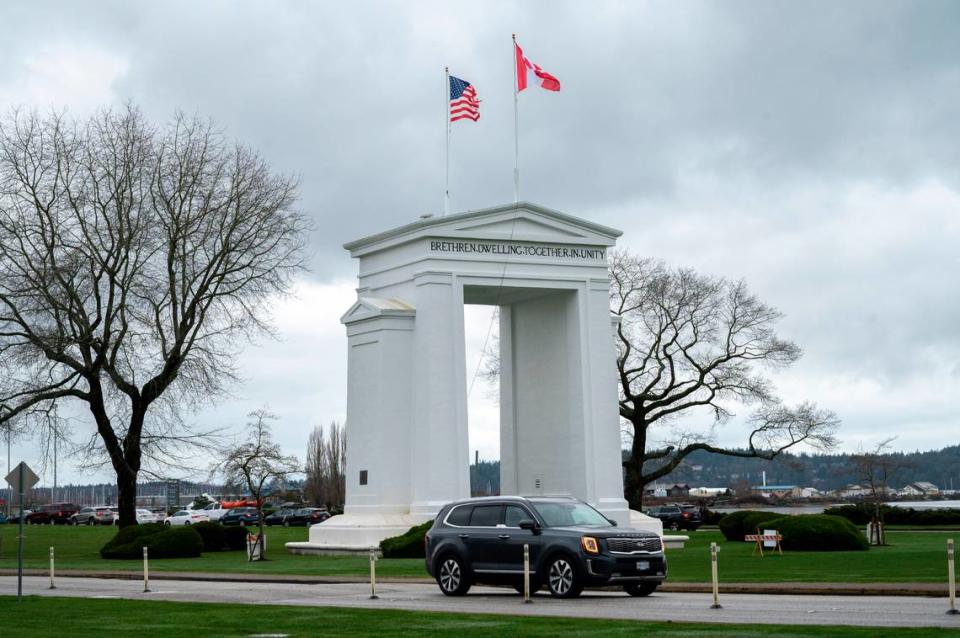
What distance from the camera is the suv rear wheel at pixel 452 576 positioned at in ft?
79.4

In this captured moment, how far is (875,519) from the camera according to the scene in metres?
43.3

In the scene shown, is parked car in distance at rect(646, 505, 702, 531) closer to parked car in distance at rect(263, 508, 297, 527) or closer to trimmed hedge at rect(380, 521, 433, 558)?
parked car in distance at rect(263, 508, 297, 527)

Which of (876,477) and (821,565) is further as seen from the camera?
(876,477)

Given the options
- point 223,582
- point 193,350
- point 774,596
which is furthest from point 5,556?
point 774,596

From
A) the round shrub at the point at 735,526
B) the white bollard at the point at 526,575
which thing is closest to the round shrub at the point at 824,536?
the round shrub at the point at 735,526

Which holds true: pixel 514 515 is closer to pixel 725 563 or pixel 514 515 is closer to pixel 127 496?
pixel 725 563

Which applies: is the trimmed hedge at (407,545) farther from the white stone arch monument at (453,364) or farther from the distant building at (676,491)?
the distant building at (676,491)


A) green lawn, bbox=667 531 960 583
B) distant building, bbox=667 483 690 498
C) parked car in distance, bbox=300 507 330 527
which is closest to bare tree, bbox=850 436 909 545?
green lawn, bbox=667 531 960 583

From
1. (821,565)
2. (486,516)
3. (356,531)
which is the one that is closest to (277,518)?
(356,531)

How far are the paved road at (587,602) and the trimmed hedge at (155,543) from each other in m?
13.5

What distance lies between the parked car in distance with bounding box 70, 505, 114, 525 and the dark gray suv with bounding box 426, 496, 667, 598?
72073mm

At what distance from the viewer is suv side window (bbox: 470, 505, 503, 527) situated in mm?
24203

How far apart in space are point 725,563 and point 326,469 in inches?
3124

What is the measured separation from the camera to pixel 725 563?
1339 inches
